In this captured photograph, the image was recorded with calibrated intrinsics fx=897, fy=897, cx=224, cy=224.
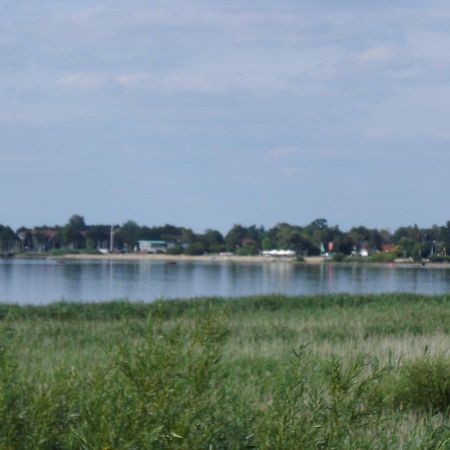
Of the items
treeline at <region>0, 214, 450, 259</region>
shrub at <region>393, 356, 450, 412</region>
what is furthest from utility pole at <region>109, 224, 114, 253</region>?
shrub at <region>393, 356, 450, 412</region>

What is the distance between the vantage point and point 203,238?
89.2 meters

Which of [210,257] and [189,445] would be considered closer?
[189,445]

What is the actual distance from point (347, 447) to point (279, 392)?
18.1 inches

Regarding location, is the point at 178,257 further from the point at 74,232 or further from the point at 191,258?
the point at 74,232

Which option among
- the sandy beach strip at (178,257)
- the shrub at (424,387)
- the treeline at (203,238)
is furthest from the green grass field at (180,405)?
the sandy beach strip at (178,257)

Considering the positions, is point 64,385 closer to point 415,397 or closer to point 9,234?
point 415,397

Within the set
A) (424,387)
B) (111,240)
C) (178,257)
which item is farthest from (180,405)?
(178,257)

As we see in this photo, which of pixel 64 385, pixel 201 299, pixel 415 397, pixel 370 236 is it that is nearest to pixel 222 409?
pixel 64 385

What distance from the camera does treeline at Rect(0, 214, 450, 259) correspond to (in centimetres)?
7362

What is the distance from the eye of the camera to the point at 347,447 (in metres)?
4.78

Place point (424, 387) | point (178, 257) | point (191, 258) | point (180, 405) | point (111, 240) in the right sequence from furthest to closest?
point (178, 257), point (191, 258), point (111, 240), point (424, 387), point (180, 405)

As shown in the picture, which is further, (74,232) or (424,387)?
(74,232)

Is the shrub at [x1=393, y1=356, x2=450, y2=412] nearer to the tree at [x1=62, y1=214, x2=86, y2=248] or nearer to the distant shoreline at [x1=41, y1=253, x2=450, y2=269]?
the distant shoreline at [x1=41, y1=253, x2=450, y2=269]

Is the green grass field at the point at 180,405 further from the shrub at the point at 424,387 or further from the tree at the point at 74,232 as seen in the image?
the tree at the point at 74,232
